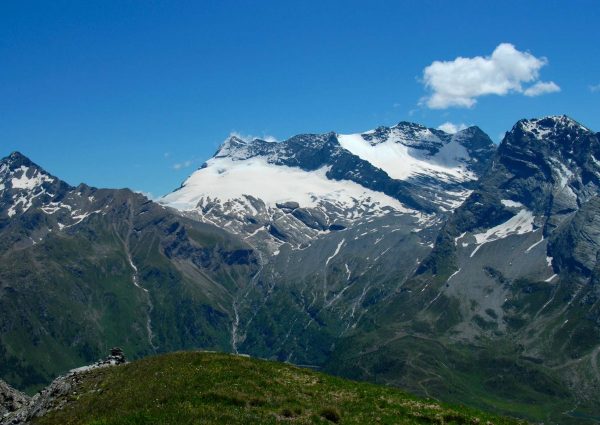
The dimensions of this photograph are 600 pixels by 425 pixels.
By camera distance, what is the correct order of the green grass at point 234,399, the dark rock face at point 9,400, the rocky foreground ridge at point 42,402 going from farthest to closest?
the dark rock face at point 9,400 → the rocky foreground ridge at point 42,402 → the green grass at point 234,399

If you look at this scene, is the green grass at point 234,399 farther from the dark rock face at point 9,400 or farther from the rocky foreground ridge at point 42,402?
the dark rock face at point 9,400

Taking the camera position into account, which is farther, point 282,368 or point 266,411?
point 282,368

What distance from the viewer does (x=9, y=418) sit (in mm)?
67938

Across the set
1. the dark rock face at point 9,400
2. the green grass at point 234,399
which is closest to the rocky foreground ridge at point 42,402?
the dark rock face at point 9,400

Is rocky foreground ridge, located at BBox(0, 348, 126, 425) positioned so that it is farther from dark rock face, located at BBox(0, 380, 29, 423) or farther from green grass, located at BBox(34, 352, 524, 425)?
green grass, located at BBox(34, 352, 524, 425)

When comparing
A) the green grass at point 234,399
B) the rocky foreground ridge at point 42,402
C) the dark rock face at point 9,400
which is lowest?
the dark rock face at point 9,400

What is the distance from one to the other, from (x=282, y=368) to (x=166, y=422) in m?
18.6

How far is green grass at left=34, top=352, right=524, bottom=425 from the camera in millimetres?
50750

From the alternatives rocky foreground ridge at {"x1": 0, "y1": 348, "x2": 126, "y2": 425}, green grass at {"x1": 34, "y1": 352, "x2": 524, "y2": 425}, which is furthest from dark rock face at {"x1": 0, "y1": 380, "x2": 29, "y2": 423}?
green grass at {"x1": 34, "y1": 352, "x2": 524, "y2": 425}

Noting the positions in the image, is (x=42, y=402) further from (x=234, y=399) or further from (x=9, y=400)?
(x=234, y=399)

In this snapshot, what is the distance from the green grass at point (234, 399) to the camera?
50750 mm

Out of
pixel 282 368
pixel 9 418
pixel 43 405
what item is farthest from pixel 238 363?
pixel 9 418

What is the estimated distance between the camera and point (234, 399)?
175ft

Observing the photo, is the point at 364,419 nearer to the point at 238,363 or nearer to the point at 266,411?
the point at 266,411
